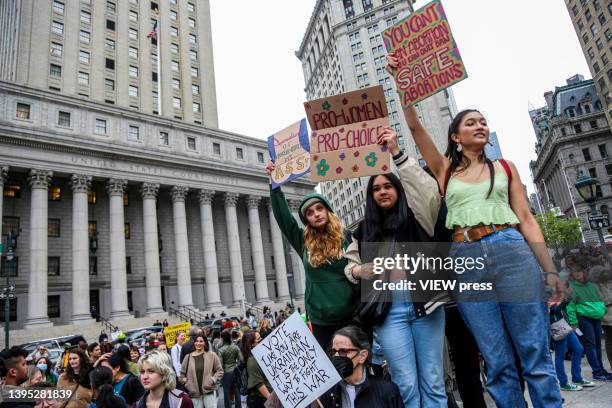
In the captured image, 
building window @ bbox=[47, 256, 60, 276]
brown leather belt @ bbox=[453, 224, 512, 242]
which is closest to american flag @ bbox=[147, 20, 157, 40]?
building window @ bbox=[47, 256, 60, 276]

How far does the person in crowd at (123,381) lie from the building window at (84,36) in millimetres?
50494

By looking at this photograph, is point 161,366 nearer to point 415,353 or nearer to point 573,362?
point 415,353

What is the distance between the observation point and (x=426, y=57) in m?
4.44

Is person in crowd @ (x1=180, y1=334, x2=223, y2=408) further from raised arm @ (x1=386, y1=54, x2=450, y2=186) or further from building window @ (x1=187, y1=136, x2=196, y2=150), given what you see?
building window @ (x1=187, y1=136, x2=196, y2=150)

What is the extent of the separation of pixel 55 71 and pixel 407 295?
51.5 metres

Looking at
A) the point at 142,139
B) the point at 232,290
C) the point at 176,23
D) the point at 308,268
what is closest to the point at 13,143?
the point at 142,139

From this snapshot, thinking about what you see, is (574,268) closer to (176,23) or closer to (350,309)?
(350,309)

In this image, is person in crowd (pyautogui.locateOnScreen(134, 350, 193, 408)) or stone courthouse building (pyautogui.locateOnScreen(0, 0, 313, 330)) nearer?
person in crowd (pyautogui.locateOnScreen(134, 350, 193, 408))

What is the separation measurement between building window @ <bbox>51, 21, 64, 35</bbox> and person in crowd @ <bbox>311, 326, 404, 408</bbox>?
5359 centimetres

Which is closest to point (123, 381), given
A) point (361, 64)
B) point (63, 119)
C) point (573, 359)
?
point (573, 359)

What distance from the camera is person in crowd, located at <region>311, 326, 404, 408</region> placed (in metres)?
3.30

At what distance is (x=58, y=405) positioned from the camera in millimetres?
4770

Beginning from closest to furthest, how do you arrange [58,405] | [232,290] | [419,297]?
[419,297] < [58,405] < [232,290]

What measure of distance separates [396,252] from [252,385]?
5.99 meters
